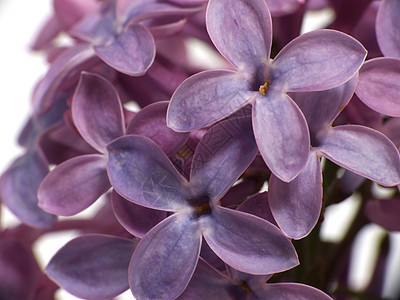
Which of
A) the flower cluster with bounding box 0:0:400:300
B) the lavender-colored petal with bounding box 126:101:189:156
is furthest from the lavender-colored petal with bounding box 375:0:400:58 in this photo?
the lavender-colored petal with bounding box 126:101:189:156

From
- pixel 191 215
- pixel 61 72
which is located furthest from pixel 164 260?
pixel 61 72

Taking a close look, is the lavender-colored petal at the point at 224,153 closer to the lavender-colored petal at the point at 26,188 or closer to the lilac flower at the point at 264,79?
the lilac flower at the point at 264,79

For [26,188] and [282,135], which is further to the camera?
[26,188]

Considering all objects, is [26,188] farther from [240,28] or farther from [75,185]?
[240,28]

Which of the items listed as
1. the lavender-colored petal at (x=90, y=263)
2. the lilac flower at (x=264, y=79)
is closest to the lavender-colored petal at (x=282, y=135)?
the lilac flower at (x=264, y=79)

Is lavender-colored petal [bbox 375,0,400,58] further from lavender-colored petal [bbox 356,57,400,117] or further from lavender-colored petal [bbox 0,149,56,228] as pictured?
lavender-colored petal [bbox 0,149,56,228]

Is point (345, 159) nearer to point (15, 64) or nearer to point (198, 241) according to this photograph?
point (198, 241)
